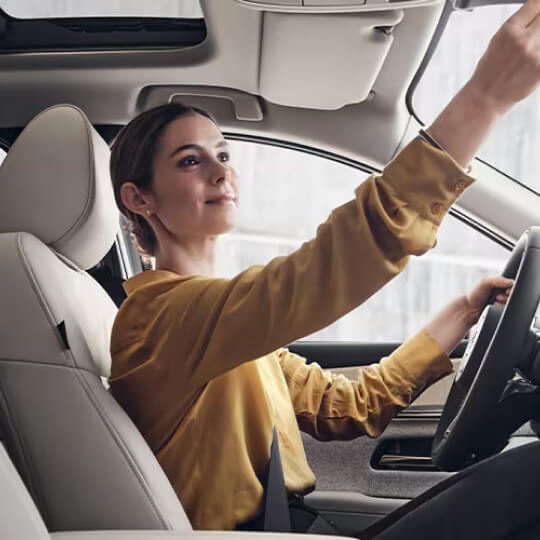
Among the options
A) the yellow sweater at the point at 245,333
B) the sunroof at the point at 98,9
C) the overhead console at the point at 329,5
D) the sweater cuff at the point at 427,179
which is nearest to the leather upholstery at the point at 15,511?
the yellow sweater at the point at 245,333

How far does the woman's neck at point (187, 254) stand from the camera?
4.52 feet

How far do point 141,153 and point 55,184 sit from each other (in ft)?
0.87

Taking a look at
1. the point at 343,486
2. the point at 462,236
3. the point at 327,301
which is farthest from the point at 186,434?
the point at 462,236

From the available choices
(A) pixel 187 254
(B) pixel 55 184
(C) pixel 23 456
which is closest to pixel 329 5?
(A) pixel 187 254

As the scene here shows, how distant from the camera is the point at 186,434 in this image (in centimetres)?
120

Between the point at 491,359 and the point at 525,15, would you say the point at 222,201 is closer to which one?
the point at 491,359

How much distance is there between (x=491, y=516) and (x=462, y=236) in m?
1.00

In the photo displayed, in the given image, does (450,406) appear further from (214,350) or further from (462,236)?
(462,236)

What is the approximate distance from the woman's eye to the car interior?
0.15 meters

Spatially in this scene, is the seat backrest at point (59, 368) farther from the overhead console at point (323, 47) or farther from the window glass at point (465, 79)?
the window glass at point (465, 79)

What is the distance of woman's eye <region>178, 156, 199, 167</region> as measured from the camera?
4.47ft

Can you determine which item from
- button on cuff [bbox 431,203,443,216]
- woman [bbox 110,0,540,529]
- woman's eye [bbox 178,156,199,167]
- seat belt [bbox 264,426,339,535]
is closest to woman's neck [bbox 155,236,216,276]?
woman [bbox 110,0,540,529]

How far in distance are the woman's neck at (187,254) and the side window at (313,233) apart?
20.1 inches

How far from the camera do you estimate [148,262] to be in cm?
199
